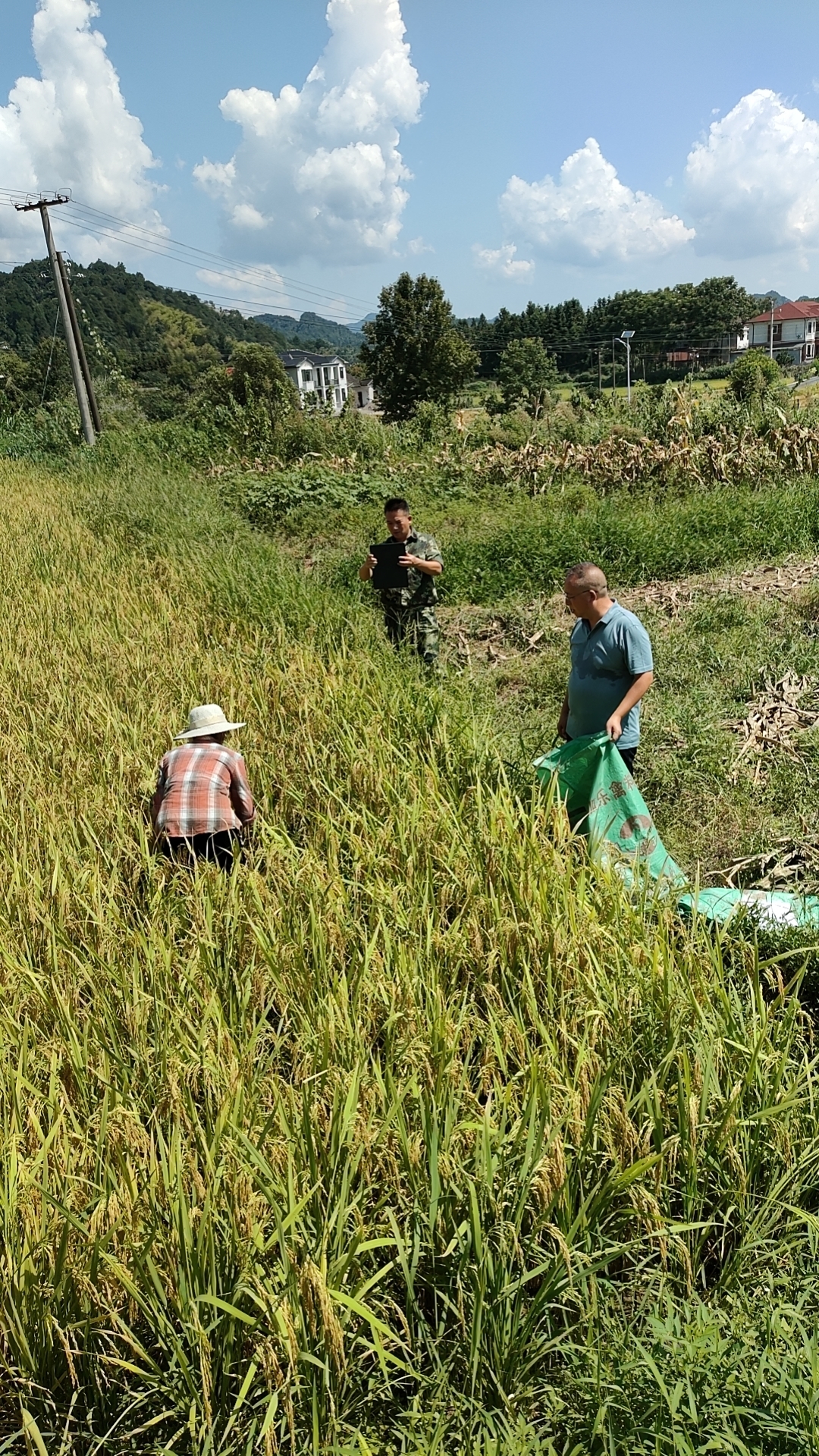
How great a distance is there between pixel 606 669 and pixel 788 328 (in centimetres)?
10546

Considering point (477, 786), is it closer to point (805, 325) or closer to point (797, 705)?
point (797, 705)

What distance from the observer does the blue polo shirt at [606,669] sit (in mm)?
3598

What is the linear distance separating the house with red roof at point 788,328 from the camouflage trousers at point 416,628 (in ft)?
321

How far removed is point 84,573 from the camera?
817 cm

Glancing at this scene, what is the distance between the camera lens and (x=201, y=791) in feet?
10.9

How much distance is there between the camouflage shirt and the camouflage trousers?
0.12ft

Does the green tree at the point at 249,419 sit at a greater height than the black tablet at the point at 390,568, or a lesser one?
greater

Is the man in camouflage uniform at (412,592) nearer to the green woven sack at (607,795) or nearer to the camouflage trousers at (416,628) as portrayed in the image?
the camouflage trousers at (416,628)

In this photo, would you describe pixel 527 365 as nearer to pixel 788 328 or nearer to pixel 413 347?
pixel 413 347

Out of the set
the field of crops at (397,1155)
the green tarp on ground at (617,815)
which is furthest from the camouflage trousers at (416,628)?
the field of crops at (397,1155)

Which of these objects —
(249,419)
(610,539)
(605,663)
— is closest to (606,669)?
(605,663)

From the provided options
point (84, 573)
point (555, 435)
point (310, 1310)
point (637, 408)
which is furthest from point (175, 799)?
point (637, 408)

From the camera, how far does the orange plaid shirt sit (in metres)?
3.29

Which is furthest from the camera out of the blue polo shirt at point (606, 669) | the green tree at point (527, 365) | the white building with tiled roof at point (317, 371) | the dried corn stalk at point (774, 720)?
the white building with tiled roof at point (317, 371)
